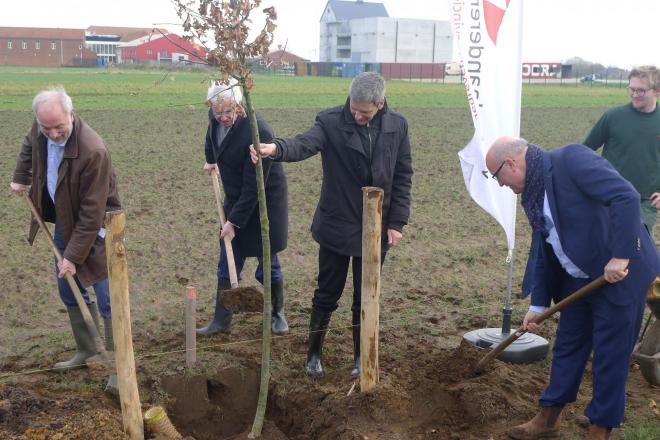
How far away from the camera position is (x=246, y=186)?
5.70 meters

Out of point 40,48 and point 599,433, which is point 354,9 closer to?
point 40,48

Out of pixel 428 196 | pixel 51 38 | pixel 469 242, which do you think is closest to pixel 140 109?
pixel 428 196

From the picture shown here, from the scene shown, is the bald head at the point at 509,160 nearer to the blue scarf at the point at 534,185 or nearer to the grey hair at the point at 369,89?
the blue scarf at the point at 534,185

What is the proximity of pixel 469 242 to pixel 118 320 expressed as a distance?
229 inches

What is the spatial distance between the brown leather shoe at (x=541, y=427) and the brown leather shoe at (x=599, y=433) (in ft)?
0.78

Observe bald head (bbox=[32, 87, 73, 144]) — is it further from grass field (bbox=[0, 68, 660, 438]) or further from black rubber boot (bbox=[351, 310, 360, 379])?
black rubber boot (bbox=[351, 310, 360, 379])

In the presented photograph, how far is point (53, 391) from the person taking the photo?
4969 millimetres

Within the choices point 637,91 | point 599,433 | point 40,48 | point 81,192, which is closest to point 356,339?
point 599,433

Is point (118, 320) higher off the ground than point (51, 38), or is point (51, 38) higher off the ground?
point (51, 38)

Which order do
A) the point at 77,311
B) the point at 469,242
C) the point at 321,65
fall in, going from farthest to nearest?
the point at 321,65, the point at 469,242, the point at 77,311

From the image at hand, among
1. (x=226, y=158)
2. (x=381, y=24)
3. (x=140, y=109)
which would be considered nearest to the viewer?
(x=226, y=158)

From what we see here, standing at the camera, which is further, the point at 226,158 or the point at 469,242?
the point at 469,242

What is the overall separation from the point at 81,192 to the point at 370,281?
6.51 feet

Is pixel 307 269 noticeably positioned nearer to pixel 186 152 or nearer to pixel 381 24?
pixel 186 152
